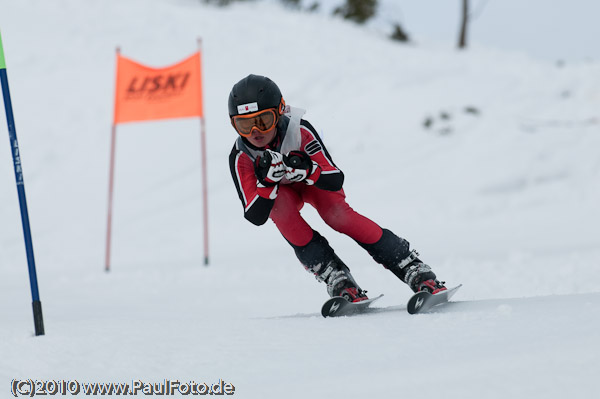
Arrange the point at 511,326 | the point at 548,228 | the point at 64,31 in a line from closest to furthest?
the point at 511,326, the point at 548,228, the point at 64,31

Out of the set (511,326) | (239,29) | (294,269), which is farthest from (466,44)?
(511,326)

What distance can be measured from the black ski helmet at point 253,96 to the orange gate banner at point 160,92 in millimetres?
5820

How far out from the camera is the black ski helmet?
3861 millimetres

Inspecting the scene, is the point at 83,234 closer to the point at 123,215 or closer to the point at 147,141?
the point at 123,215

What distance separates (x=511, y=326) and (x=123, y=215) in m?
11.7

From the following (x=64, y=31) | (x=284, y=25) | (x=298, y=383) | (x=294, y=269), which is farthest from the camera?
(x=284, y=25)

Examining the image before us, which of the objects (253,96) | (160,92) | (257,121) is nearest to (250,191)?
(257,121)

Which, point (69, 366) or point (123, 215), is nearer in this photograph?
point (69, 366)

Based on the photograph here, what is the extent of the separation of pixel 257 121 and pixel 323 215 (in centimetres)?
78

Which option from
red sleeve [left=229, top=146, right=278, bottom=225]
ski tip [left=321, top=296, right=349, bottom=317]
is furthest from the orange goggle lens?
ski tip [left=321, top=296, right=349, bottom=317]

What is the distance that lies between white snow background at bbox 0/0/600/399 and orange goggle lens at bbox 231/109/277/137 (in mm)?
1193

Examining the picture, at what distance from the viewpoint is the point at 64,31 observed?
66.7ft

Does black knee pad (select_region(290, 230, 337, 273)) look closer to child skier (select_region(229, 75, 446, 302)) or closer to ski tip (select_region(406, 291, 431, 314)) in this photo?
child skier (select_region(229, 75, 446, 302))

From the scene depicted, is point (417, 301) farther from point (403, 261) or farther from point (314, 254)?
point (314, 254)
